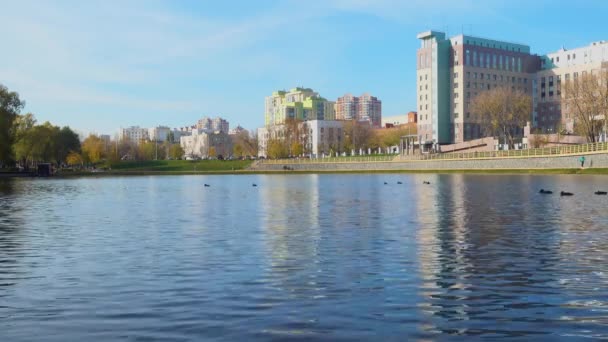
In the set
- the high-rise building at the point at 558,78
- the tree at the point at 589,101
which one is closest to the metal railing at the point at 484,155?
the tree at the point at 589,101

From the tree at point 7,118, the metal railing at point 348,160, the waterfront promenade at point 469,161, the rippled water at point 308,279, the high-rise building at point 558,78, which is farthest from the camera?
the high-rise building at point 558,78

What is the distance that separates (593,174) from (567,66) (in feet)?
383

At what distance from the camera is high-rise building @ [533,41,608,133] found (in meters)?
185

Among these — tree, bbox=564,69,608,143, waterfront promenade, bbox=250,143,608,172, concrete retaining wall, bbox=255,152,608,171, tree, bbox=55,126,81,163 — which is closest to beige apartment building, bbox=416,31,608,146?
waterfront promenade, bbox=250,143,608,172

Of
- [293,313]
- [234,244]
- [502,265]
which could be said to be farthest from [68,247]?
[502,265]

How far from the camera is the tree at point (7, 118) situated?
375ft

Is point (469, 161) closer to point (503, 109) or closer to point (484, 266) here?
point (503, 109)

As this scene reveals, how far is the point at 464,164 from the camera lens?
124625mm

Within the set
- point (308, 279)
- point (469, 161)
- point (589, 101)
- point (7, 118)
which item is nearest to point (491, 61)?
point (589, 101)

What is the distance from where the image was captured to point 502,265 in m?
17.2

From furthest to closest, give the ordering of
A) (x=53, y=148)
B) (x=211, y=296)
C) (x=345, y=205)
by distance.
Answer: (x=53, y=148) → (x=345, y=205) → (x=211, y=296)

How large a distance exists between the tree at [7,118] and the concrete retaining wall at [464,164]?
74.4m

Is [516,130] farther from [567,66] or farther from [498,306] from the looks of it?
[498,306]

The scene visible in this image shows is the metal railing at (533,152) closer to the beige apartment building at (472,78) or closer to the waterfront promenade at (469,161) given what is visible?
the waterfront promenade at (469,161)
